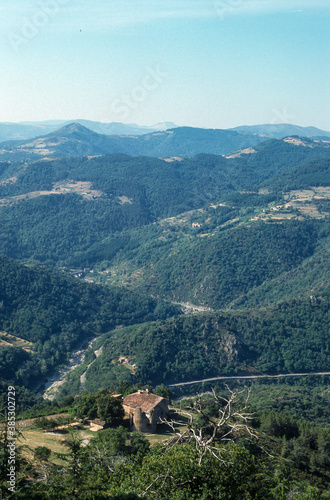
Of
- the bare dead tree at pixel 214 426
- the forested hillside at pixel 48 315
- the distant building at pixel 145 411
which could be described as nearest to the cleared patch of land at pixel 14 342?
the forested hillside at pixel 48 315

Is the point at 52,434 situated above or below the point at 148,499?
below

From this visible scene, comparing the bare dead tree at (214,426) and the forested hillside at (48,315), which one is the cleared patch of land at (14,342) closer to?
the forested hillside at (48,315)

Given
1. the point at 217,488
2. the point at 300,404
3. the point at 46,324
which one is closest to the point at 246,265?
the point at 46,324

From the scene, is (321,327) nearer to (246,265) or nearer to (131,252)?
(246,265)

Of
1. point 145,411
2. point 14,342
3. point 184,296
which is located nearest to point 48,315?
point 14,342

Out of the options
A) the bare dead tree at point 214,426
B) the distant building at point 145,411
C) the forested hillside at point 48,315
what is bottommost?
the forested hillside at point 48,315

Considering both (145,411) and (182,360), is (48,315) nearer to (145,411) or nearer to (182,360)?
(182,360)

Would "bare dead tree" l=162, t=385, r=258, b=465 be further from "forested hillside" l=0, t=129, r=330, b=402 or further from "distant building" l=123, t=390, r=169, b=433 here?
"forested hillside" l=0, t=129, r=330, b=402
